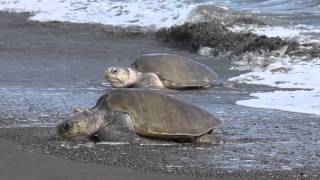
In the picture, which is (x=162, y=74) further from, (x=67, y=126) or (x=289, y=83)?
(x=67, y=126)

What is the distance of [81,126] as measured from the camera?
5.04m

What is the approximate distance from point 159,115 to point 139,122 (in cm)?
15

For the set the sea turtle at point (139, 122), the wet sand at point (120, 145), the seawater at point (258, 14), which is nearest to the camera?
the wet sand at point (120, 145)

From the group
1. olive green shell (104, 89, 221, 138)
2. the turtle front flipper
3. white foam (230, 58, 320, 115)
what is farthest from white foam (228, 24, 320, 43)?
olive green shell (104, 89, 221, 138)

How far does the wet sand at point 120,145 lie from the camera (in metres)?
4.13

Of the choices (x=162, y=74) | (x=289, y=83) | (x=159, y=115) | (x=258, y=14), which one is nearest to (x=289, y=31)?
(x=258, y=14)

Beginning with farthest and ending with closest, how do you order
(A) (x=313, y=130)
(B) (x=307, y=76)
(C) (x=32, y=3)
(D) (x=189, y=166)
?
(C) (x=32, y=3) → (B) (x=307, y=76) → (A) (x=313, y=130) → (D) (x=189, y=166)

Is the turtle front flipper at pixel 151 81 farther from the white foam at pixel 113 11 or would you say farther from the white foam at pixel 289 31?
the white foam at pixel 113 11

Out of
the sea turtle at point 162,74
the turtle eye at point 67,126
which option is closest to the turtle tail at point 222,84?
the sea turtle at point 162,74

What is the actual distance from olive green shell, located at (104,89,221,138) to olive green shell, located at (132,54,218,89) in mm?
3035

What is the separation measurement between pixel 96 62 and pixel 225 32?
305cm

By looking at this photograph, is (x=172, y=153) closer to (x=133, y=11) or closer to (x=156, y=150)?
(x=156, y=150)

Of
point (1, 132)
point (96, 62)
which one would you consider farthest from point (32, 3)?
point (1, 132)

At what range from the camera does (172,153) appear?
465cm
